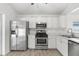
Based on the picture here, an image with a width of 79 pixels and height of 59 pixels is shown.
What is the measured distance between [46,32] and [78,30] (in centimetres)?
187

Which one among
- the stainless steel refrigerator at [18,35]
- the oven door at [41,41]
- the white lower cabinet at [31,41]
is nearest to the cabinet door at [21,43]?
the stainless steel refrigerator at [18,35]

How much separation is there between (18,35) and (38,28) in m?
1.40

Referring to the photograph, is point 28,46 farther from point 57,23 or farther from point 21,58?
point 21,58

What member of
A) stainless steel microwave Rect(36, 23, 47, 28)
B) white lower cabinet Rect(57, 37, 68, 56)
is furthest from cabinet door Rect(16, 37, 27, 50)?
white lower cabinet Rect(57, 37, 68, 56)

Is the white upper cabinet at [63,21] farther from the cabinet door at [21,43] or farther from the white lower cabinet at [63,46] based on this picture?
the cabinet door at [21,43]

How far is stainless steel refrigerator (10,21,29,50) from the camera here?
19.0 ft

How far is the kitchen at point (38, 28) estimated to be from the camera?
5551 millimetres

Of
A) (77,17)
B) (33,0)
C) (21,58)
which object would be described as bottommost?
(21,58)

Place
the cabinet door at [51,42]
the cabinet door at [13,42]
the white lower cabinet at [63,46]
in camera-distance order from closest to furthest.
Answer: the white lower cabinet at [63,46] → the cabinet door at [13,42] → the cabinet door at [51,42]

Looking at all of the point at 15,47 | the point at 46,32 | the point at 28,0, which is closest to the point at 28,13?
the point at 46,32

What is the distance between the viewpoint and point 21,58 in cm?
82

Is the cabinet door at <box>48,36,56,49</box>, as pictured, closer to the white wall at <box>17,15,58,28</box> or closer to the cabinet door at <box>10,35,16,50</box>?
the white wall at <box>17,15,58,28</box>

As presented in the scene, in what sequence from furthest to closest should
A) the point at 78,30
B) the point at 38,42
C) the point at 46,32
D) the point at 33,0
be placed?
the point at 46,32 → the point at 38,42 → the point at 78,30 → the point at 33,0

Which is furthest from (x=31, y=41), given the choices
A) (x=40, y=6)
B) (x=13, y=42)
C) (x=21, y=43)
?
(x=40, y=6)
